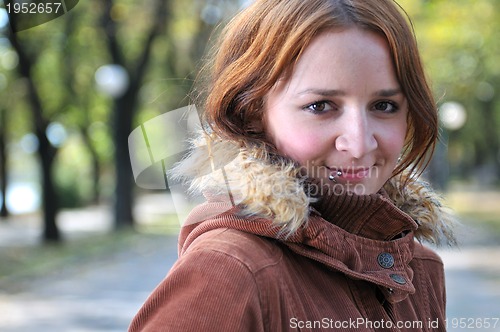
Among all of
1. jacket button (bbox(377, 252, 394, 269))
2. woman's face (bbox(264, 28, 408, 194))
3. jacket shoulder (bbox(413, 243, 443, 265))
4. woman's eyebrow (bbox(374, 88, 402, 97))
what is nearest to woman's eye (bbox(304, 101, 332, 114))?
woman's face (bbox(264, 28, 408, 194))

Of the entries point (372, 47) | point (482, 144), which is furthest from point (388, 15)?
point (482, 144)

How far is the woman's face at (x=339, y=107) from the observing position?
4.99 feet

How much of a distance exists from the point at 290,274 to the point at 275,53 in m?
0.46

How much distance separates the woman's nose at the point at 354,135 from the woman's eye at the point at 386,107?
0.06 meters

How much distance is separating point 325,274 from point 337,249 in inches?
2.3

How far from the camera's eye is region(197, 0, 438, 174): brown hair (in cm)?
154

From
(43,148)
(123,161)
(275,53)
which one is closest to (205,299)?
(275,53)

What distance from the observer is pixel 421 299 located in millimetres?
1831

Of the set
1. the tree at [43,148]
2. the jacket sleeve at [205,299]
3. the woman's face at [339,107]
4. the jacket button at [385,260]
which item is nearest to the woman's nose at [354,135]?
the woman's face at [339,107]

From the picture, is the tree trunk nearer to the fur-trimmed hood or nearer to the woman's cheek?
the fur-trimmed hood

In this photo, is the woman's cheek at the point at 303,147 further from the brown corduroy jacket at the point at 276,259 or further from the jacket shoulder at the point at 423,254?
the jacket shoulder at the point at 423,254

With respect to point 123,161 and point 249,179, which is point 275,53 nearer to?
point 249,179

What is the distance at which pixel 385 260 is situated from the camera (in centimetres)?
160

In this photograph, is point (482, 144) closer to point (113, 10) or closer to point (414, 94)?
point (113, 10)
